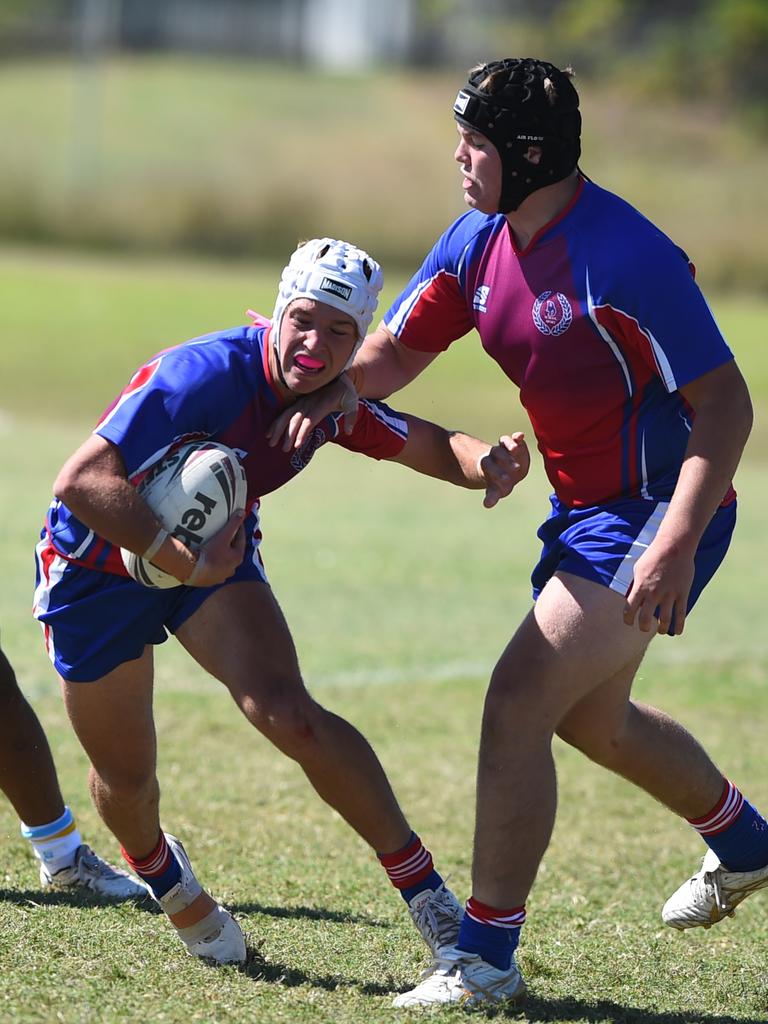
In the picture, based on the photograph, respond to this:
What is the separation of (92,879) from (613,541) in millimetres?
2111

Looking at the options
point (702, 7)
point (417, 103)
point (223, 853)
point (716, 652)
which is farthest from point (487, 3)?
point (223, 853)

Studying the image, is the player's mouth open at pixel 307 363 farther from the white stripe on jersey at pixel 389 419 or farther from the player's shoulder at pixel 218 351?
the white stripe on jersey at pixel 389 419

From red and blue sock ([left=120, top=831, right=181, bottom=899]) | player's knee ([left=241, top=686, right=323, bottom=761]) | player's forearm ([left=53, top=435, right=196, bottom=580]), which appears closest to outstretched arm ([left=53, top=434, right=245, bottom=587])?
player's forearm ([left=53, top=435, right=196, bottom=580])

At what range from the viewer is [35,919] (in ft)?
16.2

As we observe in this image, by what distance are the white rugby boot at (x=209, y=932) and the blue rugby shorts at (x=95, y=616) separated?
685mm

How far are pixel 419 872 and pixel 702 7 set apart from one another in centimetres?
5066

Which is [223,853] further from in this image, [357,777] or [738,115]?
[738,115]

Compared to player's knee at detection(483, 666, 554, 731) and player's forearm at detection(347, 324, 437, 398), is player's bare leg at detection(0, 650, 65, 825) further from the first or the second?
player's knee at detection(483, 666, 554, 731)

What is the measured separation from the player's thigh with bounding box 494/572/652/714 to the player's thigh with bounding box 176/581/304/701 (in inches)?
24.1

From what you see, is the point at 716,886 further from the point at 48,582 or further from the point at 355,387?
the point at 48,582

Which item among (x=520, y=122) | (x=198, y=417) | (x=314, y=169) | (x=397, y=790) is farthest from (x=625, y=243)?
(x=314, y=169)

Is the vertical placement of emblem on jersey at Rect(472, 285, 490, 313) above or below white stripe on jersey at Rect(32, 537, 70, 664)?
above

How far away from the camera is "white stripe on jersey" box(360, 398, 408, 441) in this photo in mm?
4953

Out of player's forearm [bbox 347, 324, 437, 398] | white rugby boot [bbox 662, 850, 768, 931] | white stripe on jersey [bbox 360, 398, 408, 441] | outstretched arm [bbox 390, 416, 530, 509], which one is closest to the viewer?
outstretched arm [bbox 390, 416, 530, 509]
